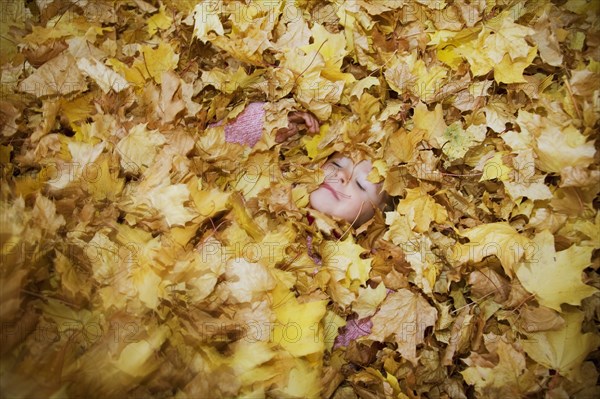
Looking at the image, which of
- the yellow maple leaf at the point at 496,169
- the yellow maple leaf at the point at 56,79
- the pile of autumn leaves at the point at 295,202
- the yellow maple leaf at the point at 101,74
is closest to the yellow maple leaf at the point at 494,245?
the pile of autumn leaves at the point at 295,202

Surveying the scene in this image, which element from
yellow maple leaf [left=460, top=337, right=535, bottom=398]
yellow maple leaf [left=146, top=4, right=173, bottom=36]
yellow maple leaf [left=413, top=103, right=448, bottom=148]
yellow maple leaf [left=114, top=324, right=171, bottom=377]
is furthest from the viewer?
yellow maple leaf [left=146, top=4, right=173, bottom=36]

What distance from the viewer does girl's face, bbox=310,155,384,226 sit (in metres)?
1.63

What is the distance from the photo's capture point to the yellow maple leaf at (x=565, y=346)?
124 centimetres

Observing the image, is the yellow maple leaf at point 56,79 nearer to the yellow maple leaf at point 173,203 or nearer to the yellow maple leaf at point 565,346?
the yellow maple leaf at point 173,203

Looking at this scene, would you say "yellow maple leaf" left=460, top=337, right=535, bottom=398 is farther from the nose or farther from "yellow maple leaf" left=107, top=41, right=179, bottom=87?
"yellow maple leaf" left=107, top=41, right=179, bottom=87

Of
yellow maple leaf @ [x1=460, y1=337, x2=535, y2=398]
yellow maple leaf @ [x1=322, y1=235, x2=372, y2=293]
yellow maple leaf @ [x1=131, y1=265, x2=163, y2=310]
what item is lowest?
yellow maple leaf @ [x1=460, y1=337, x2=535, y2=398]

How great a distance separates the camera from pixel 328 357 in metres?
1.45

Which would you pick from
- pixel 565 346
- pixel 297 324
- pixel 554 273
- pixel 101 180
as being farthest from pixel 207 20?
pixel 565 346

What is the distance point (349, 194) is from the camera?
164 centimetres

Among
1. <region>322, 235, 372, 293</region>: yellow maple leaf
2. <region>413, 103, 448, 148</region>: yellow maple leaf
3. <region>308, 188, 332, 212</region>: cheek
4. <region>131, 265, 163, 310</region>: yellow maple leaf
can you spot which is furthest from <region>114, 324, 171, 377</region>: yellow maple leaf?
<region>413, 103, 448, 148</region>: yellow maple leaf

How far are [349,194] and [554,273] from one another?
0.66 metres

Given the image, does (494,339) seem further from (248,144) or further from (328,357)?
(248,144)

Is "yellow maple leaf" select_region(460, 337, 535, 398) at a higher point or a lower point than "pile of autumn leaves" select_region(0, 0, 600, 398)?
lower

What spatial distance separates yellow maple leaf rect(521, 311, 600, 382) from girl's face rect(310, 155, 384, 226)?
2.07 ft
